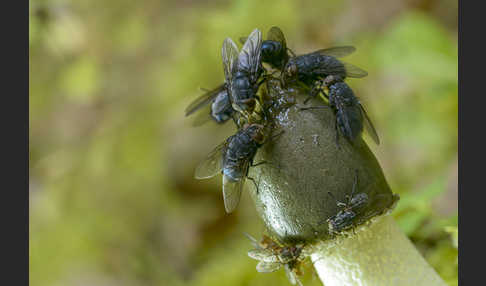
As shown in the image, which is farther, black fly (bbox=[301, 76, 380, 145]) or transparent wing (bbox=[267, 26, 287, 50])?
transparent wing (bbox=[267, 26, 287, 50])

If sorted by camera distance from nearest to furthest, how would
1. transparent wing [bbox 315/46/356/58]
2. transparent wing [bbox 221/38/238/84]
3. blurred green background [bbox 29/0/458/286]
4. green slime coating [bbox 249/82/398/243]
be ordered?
green slime coating [bbox 249/82/398/243] < transparent wing [bbox 221/38/238/84] < transparent wing [bbox 315/46/356/58] < blurred green background [bbox 29/0/458/286]

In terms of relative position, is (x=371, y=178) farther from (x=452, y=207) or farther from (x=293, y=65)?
(x=452, y=207)

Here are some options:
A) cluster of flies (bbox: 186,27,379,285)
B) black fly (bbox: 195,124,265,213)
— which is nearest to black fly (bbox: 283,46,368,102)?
cluster of flies (bbox: 186,27,379,285)

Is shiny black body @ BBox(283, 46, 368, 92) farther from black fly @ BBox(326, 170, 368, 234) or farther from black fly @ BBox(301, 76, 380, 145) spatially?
black fly @ BBox(326, 170, 368, 234)

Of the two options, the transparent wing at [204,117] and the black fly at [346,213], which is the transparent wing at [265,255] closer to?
the black fly at [346,213]

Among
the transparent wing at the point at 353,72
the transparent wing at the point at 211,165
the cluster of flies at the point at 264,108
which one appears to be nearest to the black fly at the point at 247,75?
the cluster of flies at the point at 264,108

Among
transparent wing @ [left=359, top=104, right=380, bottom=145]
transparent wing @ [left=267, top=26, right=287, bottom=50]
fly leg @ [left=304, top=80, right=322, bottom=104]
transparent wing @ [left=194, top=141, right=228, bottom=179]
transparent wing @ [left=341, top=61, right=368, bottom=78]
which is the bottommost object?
transparent wing @ [left=194, top=141, right=228, bottom=179]

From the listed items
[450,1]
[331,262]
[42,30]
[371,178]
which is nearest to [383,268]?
[331,262]
